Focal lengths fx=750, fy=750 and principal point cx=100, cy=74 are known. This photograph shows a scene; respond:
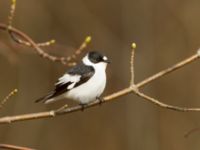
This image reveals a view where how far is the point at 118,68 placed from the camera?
30.7 ft

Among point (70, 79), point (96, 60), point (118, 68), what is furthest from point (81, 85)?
point (118, 68)

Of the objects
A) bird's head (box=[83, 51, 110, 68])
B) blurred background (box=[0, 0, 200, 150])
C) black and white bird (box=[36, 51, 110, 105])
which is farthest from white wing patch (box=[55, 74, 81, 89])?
blurred background (box=[0, 0, 200, 150])

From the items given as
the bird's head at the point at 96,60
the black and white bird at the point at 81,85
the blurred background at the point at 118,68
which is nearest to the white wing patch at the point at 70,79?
the black and white bird at the point at 81,85

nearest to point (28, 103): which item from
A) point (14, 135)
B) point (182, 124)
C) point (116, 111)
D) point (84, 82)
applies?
point (14, 135)

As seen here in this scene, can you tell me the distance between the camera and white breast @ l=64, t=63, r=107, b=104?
4.89 metres

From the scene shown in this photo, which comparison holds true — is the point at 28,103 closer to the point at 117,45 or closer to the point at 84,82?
the point at 117,45

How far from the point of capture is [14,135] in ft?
30.0

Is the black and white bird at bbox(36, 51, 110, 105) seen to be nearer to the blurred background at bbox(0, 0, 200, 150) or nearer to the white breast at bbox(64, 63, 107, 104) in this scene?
the white breast at bbox(64, 63, 107, 104)

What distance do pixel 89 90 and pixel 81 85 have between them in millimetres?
89

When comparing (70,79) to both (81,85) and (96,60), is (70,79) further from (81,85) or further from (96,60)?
(96,60)

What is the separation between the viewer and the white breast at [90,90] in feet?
16.1

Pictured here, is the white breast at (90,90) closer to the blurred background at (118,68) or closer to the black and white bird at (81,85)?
the black and white bird at (81,85)

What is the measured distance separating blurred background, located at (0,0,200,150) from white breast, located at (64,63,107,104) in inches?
157

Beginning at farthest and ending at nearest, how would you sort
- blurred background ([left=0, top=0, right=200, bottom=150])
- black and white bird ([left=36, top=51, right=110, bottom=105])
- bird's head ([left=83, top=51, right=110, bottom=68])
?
blurred background ([left=0, top=0, right=200, bottom=150]) → bird's head ([left=83, top=51, right=110, bottom=68]) → black and white bird ([left=36, top=51, right=110, bottom=105])
